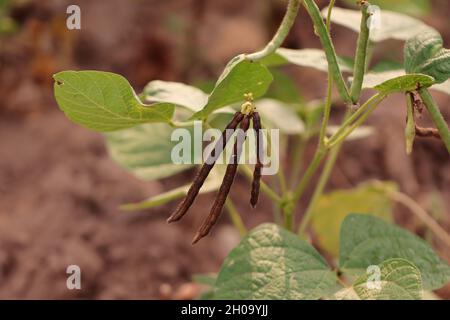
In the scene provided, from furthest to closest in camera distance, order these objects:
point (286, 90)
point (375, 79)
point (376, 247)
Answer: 1. point (286, 90)
2. point (376, 247)
3. point (375, 79)

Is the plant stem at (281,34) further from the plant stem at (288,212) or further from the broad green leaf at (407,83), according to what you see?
the plant stem at (288,212)

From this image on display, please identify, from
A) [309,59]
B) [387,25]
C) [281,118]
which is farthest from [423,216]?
[309,59]

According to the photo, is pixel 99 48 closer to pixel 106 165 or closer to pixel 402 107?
pixel 106 165

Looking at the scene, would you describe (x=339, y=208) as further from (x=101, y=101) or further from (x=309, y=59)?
(x=101, y=101)

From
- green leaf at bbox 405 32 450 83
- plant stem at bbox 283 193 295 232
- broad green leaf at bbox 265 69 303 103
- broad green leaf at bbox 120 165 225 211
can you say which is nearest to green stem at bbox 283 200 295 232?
plant stem at bbox 283 193 295 232

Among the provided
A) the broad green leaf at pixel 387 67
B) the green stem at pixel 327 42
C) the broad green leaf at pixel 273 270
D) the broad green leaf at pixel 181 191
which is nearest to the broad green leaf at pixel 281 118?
the broad green leaf at pixel 181 191
